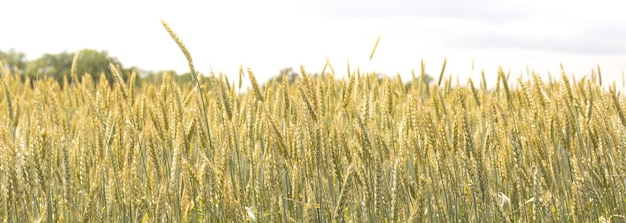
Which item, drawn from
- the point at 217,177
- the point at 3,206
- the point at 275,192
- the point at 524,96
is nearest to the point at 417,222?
the point at 275,192

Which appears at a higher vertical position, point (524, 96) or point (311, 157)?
point (524, 96)

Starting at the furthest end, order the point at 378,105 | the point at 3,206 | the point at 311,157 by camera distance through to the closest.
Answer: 1. the point at 378,105
2. the point at 311,157
3. the point at 3,206

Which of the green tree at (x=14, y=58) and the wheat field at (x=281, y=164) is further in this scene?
the green tree at (x=14, y=58)

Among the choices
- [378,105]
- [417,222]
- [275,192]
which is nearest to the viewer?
[417,222]

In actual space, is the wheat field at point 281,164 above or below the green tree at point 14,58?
below

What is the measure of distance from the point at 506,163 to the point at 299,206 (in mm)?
649

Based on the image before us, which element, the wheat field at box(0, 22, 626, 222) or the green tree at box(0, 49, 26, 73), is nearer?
the wheat field at box(0, 22, 626, 222)

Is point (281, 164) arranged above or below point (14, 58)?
below

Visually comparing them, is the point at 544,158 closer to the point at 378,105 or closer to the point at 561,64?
the point at 561,64

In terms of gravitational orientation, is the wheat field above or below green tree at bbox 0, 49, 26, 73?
below

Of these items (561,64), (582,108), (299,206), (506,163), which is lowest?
(299,206)

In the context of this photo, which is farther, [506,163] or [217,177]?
[506,163]

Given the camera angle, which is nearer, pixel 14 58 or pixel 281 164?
pixel 281 164

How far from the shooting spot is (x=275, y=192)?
164cm
